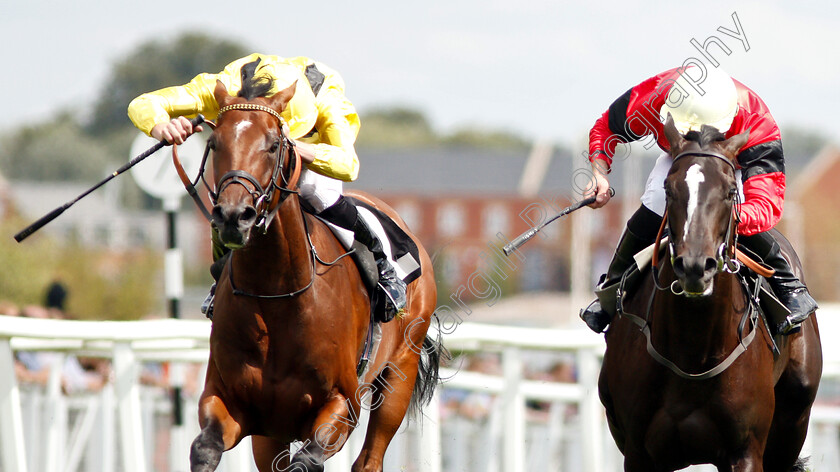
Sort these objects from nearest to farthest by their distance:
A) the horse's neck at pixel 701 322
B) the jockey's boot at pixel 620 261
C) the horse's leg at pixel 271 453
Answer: the horse's neck at pixel 701 322 → the jockey's boot at pixel 620 261 → the horse's leg at pixel 271 453

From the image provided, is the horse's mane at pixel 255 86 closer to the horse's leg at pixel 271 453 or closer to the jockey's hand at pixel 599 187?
the jockey's hand at pixel 599 187

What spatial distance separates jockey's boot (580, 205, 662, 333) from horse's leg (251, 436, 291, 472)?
149 centimetres

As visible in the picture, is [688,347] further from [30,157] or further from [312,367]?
[30,157]

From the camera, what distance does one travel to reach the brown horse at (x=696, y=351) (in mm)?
4363

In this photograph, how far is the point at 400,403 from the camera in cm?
591

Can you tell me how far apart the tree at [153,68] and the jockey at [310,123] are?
7963 cm

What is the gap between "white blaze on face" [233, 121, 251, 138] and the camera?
4.38 meters

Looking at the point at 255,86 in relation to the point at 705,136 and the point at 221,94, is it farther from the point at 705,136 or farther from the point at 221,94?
the point at 705,136

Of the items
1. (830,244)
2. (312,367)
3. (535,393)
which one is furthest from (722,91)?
(830,244)

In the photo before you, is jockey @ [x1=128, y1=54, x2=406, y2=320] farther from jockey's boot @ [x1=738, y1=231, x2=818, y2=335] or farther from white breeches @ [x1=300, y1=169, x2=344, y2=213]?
jockey's boot @ [x1=738, y1=231, x2=818, y2=335]

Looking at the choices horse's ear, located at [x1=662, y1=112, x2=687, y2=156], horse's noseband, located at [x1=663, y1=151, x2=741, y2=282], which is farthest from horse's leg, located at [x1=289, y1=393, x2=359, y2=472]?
horse's ear, located at [x1=662, y1=112, x2=687, y2=156]

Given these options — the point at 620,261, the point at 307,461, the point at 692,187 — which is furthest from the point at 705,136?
the point at 307,461

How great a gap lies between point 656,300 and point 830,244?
58762 mm

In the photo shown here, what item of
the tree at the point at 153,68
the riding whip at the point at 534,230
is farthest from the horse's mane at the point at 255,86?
the tree at the point at 153,68
